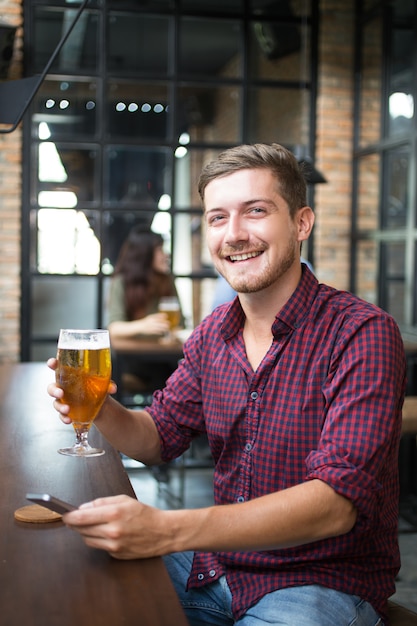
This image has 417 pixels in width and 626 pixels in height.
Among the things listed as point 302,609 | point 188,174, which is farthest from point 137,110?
point 302,609

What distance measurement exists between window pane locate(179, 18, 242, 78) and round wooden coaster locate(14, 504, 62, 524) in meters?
4.91

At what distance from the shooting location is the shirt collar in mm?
1449

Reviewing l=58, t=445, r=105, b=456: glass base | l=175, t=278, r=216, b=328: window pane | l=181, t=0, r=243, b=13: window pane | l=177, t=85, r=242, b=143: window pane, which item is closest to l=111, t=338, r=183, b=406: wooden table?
l=175, t=278, r=216, b=328: window pane

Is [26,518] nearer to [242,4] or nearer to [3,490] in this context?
[3,490]

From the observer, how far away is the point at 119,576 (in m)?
0.94

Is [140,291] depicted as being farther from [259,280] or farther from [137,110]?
[259,280]

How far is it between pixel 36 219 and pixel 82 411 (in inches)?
171

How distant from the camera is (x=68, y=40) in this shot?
545cm

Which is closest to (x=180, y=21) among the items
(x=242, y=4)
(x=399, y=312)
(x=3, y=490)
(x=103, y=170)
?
(x=242, y=4)

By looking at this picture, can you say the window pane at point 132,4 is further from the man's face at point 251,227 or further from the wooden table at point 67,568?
the wooden table at point 67,568

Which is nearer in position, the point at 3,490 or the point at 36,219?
the point at 3,490

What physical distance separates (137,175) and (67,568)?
4836 mm

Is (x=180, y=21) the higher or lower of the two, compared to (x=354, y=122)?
higher

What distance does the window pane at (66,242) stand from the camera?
18.1 ft
